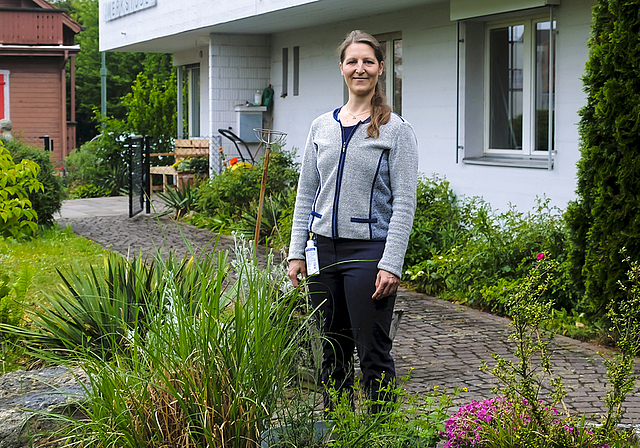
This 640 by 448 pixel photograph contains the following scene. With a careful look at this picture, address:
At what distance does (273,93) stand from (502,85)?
6163 millimetres

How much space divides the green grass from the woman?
484cm

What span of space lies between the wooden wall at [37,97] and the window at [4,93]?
0.16 m

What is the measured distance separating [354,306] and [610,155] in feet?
10.0

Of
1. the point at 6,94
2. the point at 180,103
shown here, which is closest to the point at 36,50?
the point at 6,94

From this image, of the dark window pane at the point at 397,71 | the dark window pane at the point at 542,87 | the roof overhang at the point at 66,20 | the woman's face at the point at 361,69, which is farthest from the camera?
the roof overhang at the point at 66,20

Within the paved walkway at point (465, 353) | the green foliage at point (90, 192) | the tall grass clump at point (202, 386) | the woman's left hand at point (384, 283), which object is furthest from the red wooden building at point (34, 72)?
the woman's left hand at point (384, 283)

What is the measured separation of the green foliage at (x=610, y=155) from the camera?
17.9 feet

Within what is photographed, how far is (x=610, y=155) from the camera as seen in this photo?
220 inches

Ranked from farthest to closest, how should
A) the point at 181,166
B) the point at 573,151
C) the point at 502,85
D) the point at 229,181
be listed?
the point at 181,166 < the point at 229,181 < the point at 502,85 < the point at 573,151

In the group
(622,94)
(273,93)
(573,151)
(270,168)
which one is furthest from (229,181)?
(622,94)

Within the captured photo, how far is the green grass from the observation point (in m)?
8.21

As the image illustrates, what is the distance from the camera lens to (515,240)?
740 cm

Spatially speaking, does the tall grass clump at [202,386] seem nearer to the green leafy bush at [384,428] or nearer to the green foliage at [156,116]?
the green leafy bush at [384,428]

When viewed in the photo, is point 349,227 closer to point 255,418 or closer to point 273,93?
point 255,418
